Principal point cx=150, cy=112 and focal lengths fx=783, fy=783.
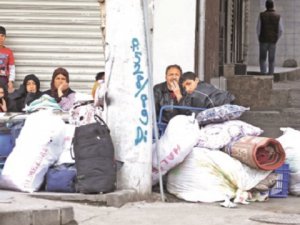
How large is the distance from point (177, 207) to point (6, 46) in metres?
4.10

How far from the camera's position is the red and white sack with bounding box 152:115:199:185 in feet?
24.6

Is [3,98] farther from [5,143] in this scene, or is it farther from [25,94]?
[5,143]

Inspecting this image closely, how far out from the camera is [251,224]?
6.47m

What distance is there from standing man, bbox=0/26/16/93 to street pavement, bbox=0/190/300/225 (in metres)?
2.97

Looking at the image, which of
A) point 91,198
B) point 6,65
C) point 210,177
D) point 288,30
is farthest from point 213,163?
point 288,30

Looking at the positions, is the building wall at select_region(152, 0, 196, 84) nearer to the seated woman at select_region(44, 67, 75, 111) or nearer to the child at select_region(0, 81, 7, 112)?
the seated woman at select_region(44, 67, 75, 111)

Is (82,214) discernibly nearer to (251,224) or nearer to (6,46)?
(251,224)

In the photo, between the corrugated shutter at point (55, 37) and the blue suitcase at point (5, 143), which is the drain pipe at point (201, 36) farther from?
the blue suitcase at point (5, 143)

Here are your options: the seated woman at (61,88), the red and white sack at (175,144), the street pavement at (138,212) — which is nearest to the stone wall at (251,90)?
the seated woman at (61,88)

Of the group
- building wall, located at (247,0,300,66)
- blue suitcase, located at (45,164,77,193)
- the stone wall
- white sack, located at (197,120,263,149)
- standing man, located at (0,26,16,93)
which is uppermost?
building wall, located at (247,0,300,66)

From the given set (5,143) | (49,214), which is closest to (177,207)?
(49,214)

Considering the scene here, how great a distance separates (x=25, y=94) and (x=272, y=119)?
3161 millimetres

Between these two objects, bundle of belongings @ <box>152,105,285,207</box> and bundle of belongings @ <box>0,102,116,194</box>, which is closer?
bundle of belongings @ <box>0,102,116,194</box>

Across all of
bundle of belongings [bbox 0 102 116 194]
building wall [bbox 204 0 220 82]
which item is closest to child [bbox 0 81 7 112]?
bundle of belongings [bbox 0 102 116 194]
